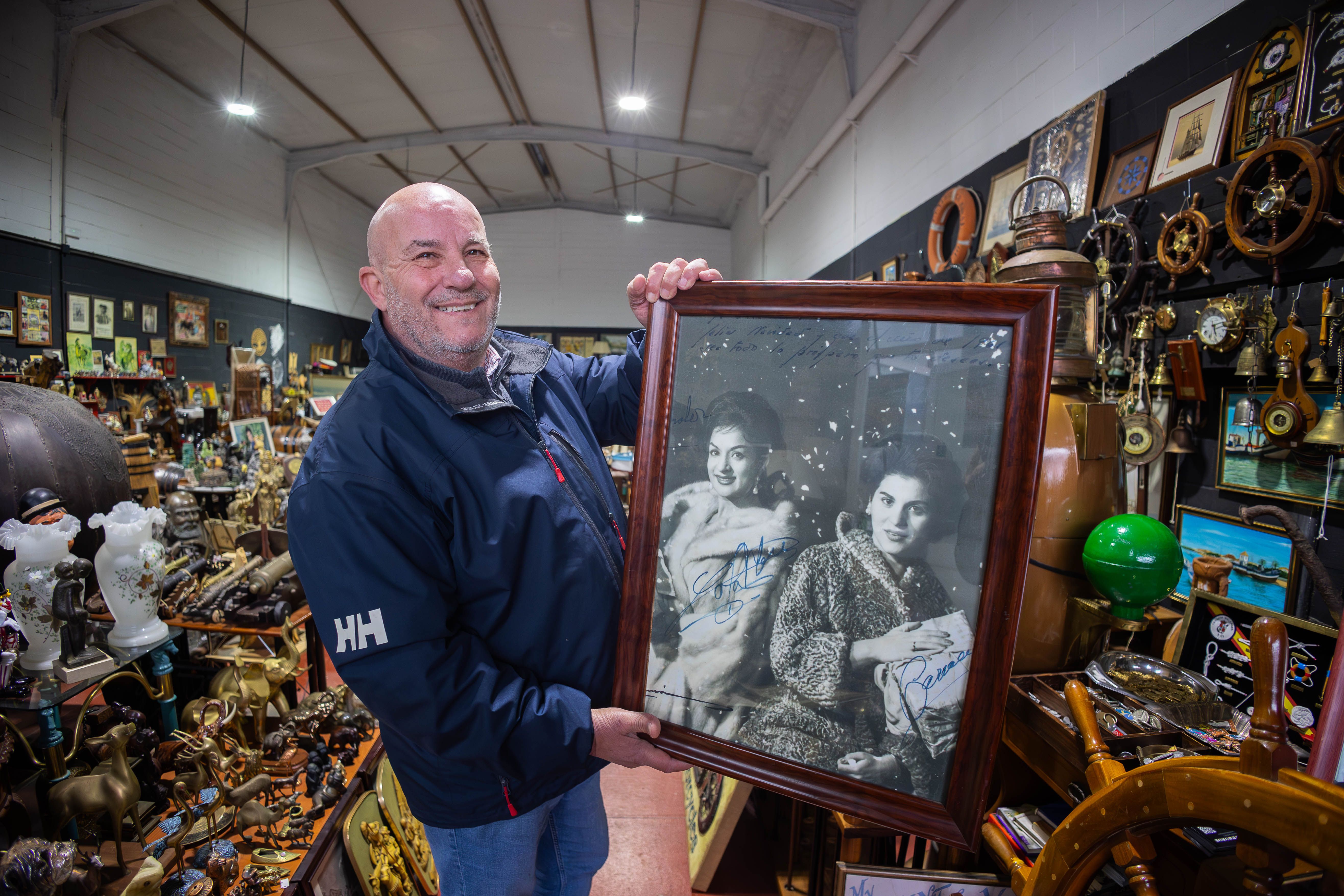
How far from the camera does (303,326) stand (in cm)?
916

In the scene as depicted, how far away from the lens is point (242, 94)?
6.38 metres

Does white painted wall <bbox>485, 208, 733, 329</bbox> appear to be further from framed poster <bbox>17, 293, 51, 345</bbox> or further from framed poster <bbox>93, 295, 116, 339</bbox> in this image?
framed poster <bbox>17, 293, 51, 345</bbox>

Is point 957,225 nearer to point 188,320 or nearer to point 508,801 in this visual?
point 508,801

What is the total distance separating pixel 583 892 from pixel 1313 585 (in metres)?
1.95

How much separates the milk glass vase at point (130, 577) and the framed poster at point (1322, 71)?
11.9 feet

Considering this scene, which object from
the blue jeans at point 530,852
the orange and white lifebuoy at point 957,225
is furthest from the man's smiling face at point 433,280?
the orange and white lifebuoy at point 957,225

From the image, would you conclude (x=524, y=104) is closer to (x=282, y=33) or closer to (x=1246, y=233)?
(x=282, y=33)

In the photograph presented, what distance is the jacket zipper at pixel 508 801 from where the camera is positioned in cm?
113

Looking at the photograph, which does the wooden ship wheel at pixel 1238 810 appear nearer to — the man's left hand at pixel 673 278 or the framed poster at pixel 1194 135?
the man's left hand at pixel 673 278

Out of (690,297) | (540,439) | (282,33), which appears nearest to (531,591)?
Answer: (540,439)

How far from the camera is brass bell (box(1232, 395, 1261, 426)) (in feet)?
5.48

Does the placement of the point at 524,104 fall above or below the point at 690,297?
above

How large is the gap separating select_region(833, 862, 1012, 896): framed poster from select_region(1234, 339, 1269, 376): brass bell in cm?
147

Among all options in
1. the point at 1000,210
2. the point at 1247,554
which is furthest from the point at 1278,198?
the point at 1000,210
